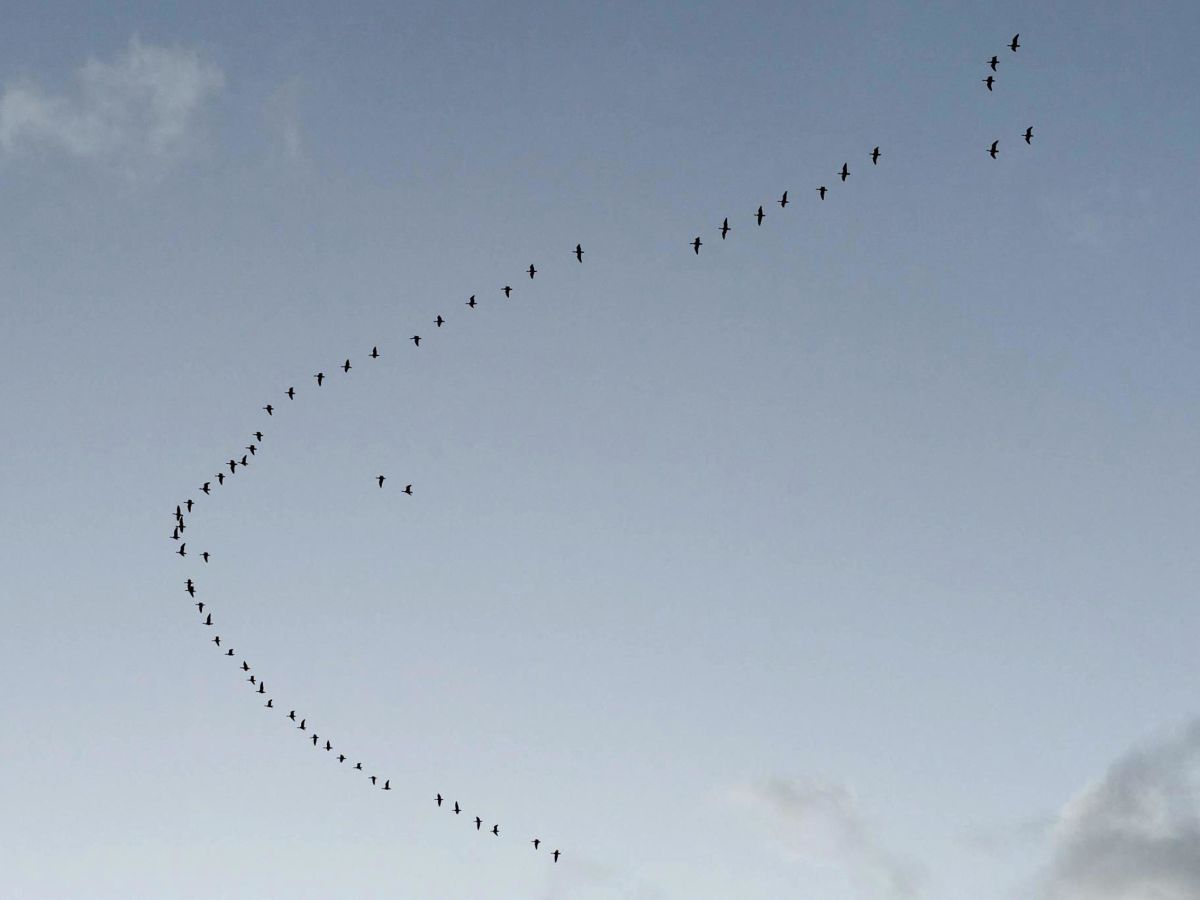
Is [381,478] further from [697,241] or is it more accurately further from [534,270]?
[697,241]

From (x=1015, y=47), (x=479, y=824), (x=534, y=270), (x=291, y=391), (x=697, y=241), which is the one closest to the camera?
(x=1015, y=47)

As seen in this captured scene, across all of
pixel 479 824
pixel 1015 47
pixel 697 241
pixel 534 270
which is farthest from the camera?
pixel 479 824

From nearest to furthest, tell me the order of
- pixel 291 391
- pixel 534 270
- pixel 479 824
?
pixel 534 270, pixel 291 391, pixel 479 824

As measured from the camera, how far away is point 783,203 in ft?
349

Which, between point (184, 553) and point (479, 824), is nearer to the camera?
point (184, 553)

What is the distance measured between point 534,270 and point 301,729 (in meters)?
63.6

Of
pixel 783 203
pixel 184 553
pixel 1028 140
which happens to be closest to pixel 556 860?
pixel 184 553

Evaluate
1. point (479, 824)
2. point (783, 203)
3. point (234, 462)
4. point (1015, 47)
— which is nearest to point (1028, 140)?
point (1015, 47)

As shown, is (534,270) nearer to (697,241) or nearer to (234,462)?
(697,241)

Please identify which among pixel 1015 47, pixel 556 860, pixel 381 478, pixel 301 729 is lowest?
pixel 556 860

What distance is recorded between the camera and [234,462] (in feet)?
437

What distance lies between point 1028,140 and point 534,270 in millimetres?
43345

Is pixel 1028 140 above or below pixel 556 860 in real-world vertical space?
above

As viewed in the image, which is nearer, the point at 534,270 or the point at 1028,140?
the point at 1028,140
